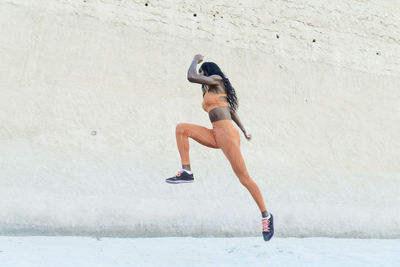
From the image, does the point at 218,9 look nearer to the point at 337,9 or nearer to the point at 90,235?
the point at 337,9

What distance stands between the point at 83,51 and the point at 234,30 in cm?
284

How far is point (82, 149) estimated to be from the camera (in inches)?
261

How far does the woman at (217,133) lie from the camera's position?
361 centimetres

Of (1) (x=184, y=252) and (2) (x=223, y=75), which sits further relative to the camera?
(1) (x=184, y=252)

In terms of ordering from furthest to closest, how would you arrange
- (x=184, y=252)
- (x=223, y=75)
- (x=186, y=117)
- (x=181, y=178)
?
(x=186, y=117) < (x=184, y=252) < (x=223, y=75) < (x=181, y=178)

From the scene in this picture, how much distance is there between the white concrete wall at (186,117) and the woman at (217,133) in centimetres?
302

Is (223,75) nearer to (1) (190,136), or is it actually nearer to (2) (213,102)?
(2) (213,102)

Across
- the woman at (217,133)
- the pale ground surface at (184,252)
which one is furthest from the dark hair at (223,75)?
the pale ground surface at (184,252)

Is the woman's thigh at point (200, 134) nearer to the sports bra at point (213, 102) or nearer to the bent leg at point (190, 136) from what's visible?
the bent leg at point (190, 136)

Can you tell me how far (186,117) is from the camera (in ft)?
24.2

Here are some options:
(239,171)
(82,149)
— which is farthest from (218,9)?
(239,171)

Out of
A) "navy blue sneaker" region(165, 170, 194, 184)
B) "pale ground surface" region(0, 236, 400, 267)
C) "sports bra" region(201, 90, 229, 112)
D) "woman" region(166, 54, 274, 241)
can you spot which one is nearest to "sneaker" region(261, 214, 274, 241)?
"woman" region(166, 54, 274, 241)

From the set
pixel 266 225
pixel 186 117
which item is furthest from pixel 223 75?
pixel 186 117

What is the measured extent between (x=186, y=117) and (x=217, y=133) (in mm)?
3746
